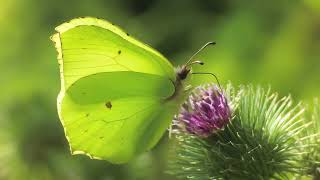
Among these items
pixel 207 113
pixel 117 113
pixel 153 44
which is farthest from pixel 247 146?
pixel 153 44

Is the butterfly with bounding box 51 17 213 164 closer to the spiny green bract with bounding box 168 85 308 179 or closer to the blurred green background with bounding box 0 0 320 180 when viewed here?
the spiny green bract with bounding box 168 85 308 179

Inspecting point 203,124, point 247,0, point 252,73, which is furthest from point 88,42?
point 247,0

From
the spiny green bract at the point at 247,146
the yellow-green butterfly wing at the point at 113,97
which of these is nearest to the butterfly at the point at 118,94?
the yellow-green butterfly wing at the point at 113,97

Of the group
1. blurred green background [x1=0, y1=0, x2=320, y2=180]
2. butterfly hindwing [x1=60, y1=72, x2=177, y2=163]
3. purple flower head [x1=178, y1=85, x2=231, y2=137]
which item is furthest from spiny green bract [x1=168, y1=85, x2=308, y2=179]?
blurred green background [x1=0, y1=0, x2=320, y2=180]

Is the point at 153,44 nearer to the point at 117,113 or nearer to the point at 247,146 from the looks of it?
the point at 117,113

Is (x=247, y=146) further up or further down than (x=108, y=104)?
further down

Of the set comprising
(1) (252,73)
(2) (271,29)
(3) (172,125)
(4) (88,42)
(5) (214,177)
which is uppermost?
(2) (271,29)

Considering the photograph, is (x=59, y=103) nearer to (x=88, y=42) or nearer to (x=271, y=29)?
(x=88, y=42)
